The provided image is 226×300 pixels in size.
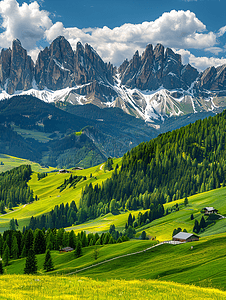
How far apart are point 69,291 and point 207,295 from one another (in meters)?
16.3

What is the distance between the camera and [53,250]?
11444 cm

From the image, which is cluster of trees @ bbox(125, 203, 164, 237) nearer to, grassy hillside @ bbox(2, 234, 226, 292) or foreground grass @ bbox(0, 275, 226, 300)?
grassy hillside @ bbox(2, 234, 226, 292)

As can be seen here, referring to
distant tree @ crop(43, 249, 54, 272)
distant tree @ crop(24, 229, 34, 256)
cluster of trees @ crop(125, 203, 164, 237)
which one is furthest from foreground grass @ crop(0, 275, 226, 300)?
cluster of trees @ crop(125, 203, 164, 237)

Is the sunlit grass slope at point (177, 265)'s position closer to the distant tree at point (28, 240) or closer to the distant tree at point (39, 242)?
the distant tree at point (39, 242)

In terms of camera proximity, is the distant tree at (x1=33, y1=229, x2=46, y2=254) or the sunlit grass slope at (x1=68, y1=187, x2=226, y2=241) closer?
the distant tree at (x1=33, y1=229, x2=46, y2=254)

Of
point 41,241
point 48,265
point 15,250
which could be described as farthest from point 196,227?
point 15,250

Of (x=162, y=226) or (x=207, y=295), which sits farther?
(x=162, y=226)

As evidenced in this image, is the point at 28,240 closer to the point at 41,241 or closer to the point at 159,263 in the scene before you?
the point at 41,241

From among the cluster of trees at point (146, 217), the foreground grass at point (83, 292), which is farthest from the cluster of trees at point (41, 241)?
the foreground grass at point (83, 292)

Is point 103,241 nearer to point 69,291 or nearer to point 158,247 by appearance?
point 158,247

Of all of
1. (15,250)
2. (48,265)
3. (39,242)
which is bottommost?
(15,250)

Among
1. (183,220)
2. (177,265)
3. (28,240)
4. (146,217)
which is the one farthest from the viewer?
(146,217)

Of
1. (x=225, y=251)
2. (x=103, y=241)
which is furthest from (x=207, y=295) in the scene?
(x=103, y=241)

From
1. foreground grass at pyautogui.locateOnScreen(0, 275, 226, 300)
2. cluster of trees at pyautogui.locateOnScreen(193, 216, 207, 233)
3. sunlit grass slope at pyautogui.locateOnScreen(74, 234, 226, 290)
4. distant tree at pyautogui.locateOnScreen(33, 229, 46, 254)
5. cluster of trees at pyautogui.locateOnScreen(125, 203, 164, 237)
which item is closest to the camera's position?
foreground grass at pyautogui.locateOnScreen(0, 275, 226, 300)
